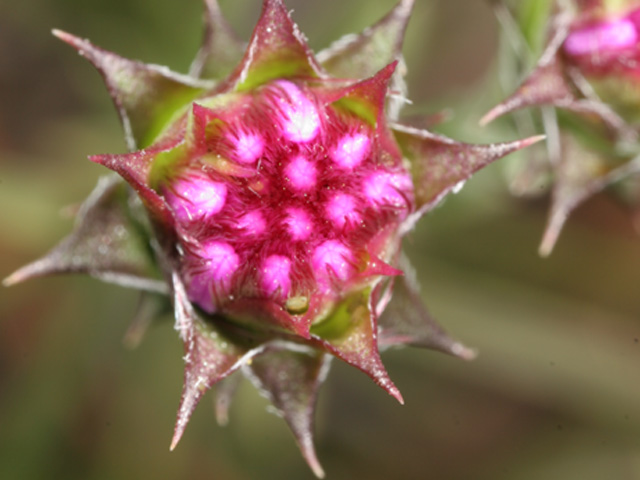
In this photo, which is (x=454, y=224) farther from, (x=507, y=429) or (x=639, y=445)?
(x=639, y=445)

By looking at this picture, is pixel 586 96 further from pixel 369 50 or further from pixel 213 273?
pixel 213 273

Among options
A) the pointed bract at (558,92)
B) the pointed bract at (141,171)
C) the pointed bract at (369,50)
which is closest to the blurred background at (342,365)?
the pointed bract at (558,92)

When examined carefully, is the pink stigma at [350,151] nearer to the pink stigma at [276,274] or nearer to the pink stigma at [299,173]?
the pink stigma at [299,173]

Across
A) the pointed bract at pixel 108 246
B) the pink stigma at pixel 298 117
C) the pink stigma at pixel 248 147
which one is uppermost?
the pink stigma at pixel 298 117

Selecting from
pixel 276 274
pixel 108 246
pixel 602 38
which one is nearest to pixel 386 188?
pixel 276 274

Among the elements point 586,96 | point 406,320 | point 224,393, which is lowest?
point 224,393

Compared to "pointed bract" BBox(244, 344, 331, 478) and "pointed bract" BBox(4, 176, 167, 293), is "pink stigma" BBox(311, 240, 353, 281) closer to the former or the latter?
"pointed bract" BBox(244, 344, 331, 478)

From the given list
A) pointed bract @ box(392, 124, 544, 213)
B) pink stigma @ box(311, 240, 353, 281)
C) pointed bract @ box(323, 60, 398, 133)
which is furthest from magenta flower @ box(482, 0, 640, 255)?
pink stigma @ box(311, 240, 353, 281)
